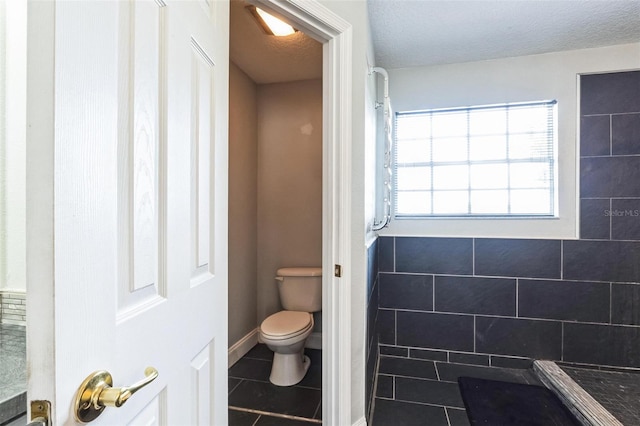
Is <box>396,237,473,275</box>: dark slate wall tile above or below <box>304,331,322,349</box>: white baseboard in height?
above

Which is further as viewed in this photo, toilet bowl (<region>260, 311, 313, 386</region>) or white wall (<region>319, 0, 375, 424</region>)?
toilet bowl (<region>260, 311, 313, 386</region>)

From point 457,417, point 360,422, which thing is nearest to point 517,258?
point 457,417

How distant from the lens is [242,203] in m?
2.57

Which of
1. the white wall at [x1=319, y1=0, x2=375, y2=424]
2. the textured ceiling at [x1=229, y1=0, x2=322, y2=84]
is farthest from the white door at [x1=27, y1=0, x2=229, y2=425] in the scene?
the textured ceiling at [x1=229, y1=0, x2=322, y2=84]

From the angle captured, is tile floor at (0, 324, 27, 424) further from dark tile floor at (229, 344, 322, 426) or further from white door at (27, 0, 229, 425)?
dark tile floor at (229, 344, 322, 426)

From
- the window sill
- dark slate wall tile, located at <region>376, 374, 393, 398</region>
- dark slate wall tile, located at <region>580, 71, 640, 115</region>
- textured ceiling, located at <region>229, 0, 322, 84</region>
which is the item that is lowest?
dark slate wall tile, located at <region>376, 374, 393, 398</region>

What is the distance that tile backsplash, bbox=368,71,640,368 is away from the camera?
2.21 meters

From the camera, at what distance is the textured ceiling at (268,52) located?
1.96 m

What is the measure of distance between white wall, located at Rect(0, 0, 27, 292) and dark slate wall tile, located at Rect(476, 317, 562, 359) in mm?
2726

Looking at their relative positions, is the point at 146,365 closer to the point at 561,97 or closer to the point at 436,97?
the point at 436,97

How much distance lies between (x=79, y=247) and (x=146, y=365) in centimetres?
29

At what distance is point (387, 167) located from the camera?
2.13m

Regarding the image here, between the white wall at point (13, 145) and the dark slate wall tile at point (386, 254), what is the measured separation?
226cm

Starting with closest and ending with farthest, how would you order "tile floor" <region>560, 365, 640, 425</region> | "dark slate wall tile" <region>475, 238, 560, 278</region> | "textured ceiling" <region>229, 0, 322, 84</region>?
"tile floor" <region>560, 365, 640, 425</region>
"textured ceiling" <region>229, 0, 322, 84</region>
"dark slate wall tile" <region>475, 238, 560, 278</region>
